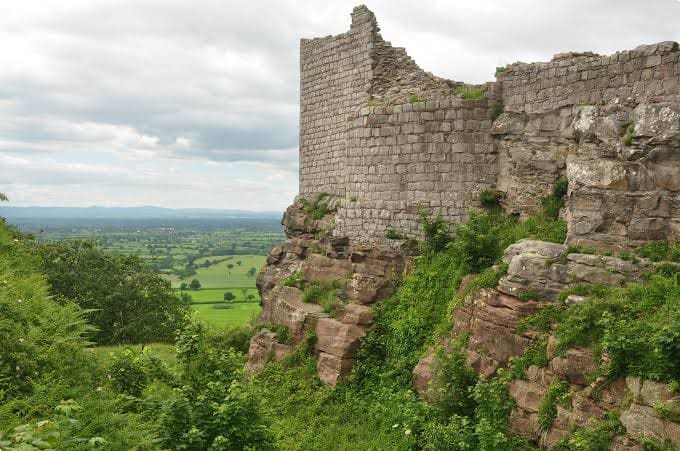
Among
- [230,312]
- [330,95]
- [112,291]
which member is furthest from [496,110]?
[230,312]

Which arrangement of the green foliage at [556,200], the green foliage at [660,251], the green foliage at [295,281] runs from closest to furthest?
the green foliage at [660,251]
the green foliage at [556,200]
the green foliage at [295,281]

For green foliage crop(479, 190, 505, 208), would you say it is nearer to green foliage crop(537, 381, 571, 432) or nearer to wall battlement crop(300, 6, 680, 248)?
wall battlement crop(300, 6, 680, 248)

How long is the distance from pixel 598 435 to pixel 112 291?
2468cm

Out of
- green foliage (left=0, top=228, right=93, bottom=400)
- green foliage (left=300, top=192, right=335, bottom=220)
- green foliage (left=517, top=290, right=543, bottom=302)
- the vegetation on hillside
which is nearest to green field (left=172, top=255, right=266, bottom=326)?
green foliage (left=300, top=192, right=335, bottom=220)

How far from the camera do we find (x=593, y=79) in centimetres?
1257

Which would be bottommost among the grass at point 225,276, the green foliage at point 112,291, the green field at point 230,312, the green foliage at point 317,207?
the grass at point 225,276

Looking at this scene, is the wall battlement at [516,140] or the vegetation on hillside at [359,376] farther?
the wall battlement at [516,140]

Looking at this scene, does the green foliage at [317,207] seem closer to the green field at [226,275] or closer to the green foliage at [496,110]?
the green foliage at [496,110]

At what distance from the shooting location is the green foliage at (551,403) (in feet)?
30.2

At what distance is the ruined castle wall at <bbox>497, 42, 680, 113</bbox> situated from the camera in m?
11.3

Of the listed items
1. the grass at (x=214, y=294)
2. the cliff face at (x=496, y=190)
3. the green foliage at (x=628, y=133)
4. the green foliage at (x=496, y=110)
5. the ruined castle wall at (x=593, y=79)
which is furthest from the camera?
the grass at (x=214, y=294)

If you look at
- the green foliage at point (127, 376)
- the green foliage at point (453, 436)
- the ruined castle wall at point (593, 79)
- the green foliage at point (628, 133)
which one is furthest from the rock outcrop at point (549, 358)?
the green foliage at point (127, 376)

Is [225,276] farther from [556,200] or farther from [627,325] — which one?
[627,325]

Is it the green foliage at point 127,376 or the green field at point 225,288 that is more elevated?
the green foliage at point 127,376
